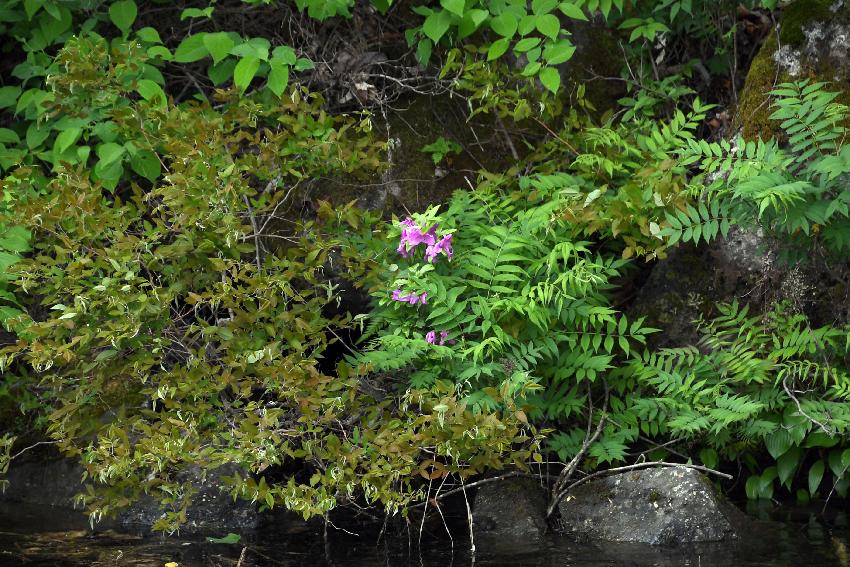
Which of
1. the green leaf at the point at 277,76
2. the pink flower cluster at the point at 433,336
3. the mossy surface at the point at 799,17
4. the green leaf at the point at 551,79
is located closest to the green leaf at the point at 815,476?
the pink flower cluster at the point at 433,336

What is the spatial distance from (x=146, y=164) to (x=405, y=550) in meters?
2.84

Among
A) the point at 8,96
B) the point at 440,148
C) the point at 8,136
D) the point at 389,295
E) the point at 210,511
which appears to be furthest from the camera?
the point at 440,148

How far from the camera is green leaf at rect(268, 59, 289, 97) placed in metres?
6.33

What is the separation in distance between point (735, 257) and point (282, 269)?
2.69 m

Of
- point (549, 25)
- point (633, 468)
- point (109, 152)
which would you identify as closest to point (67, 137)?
point (109, 152)

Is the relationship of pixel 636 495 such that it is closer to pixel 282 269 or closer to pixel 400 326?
pixel 400 326

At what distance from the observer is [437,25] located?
22.3 ft

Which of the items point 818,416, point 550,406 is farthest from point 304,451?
point 818,416

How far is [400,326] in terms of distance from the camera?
587cm

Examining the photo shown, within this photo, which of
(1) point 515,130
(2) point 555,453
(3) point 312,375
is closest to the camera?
(3) point 312,375

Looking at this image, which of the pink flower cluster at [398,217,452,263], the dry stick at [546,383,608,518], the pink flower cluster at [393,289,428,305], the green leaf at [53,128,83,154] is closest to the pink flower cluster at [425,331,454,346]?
the pink flower cluster at [393,289,428,305]

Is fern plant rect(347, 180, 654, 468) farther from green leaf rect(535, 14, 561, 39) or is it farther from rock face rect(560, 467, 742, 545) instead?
green leaf rect(535, 14, 561, 39)

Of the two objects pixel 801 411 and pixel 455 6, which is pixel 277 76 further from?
pixel 801 411

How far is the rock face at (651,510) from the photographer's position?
18.0ft
